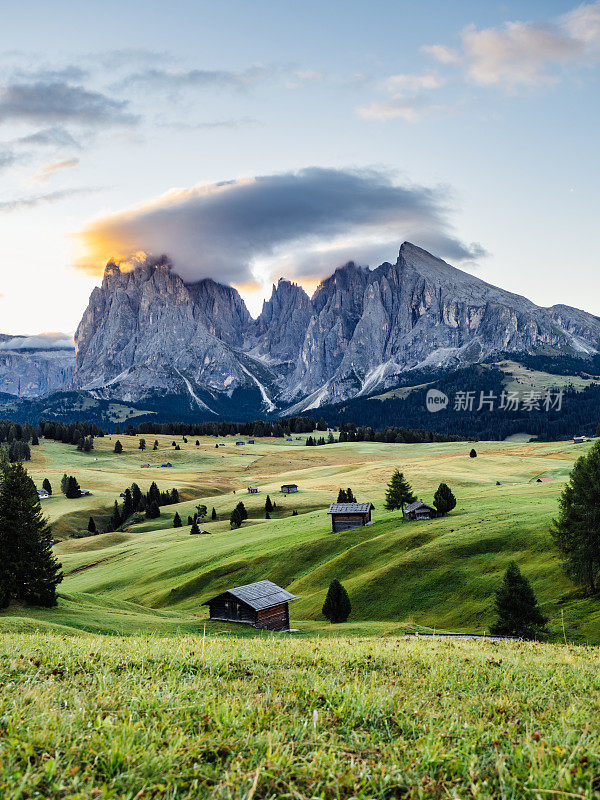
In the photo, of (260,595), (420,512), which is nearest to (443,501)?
(420,512)

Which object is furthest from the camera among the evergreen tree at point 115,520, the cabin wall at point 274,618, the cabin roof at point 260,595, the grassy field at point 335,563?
the evergreen tree at point 115,520

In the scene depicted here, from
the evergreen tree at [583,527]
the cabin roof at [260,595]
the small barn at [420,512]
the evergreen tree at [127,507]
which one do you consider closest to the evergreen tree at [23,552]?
the cabin roof at [260,595]

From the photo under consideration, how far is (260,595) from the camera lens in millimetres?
44438

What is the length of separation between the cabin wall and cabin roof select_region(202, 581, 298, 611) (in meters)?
0.66

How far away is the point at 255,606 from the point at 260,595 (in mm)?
1736

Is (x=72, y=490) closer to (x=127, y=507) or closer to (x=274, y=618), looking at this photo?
(x=127, y=507)

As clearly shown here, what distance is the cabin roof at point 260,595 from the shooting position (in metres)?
43.2

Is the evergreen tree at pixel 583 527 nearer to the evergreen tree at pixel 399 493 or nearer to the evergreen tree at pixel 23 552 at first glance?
the evergreen tree at pixel 399 493

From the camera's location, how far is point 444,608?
154ft

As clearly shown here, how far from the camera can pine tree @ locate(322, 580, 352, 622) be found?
1832 inches

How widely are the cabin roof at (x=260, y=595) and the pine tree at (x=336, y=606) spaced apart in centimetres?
366

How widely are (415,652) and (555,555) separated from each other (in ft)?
146

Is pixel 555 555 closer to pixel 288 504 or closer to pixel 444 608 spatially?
pixel 444 608

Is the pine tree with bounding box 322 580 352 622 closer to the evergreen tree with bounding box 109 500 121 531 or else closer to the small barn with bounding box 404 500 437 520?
the small barn with bounding box 404 500 437 520
